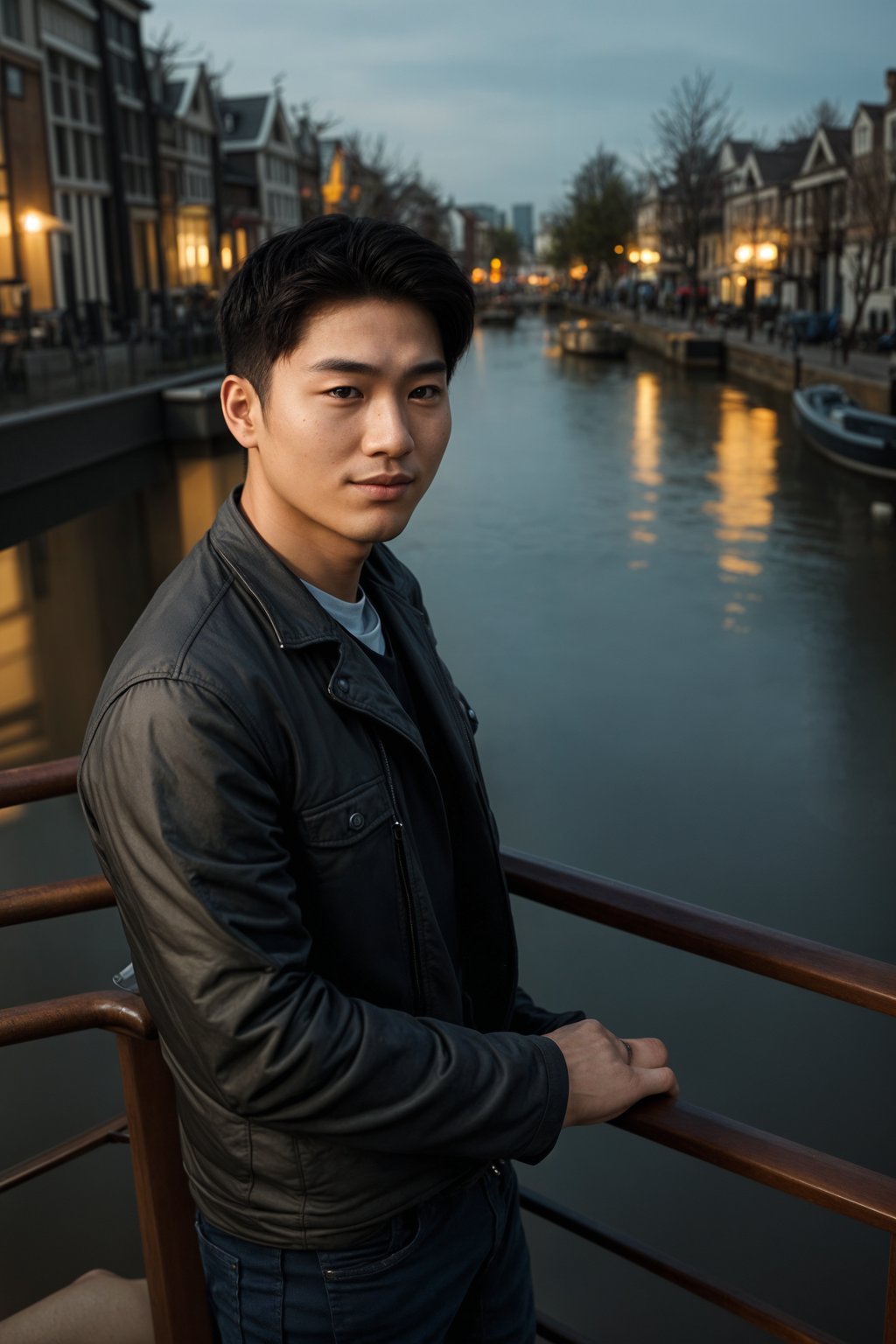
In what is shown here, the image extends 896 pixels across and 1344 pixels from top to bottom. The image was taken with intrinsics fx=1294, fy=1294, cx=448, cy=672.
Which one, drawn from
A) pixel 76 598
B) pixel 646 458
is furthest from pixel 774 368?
pixel 76 598

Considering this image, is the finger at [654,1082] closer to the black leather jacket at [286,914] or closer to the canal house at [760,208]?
the black leather jacket at [286,914]

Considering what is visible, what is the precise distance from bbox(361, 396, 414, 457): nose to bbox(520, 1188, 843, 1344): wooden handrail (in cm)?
97

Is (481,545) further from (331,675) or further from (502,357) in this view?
(502,357)

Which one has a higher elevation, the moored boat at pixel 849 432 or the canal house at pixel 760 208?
the canal house at pixel 760 208

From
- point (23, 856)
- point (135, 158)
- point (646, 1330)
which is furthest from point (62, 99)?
point (646, 1330)

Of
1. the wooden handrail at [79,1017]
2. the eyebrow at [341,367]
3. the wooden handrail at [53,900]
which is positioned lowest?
the wooden handrail at [79,1017]

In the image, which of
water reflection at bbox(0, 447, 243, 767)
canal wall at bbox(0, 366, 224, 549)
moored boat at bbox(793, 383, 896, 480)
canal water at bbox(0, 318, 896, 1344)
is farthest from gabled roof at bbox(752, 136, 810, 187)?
water reflection at bbox(0, 447, 243, 767)

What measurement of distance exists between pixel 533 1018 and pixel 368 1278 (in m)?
0.41

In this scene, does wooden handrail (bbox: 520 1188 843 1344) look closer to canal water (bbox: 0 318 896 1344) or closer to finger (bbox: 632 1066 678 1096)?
finger (bbox: 632 1066 678 1096)

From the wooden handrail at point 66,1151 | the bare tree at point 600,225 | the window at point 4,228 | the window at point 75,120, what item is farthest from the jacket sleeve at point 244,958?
the bare tree at point 600,225

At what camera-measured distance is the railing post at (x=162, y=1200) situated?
4.66 ft

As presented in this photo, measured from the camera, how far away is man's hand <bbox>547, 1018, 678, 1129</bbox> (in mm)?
1294

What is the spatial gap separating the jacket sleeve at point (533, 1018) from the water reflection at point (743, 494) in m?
11.1

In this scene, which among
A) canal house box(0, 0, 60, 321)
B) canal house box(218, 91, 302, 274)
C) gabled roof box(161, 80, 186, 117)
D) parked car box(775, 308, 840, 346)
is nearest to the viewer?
canal house box(0, 0, 60, 321)
